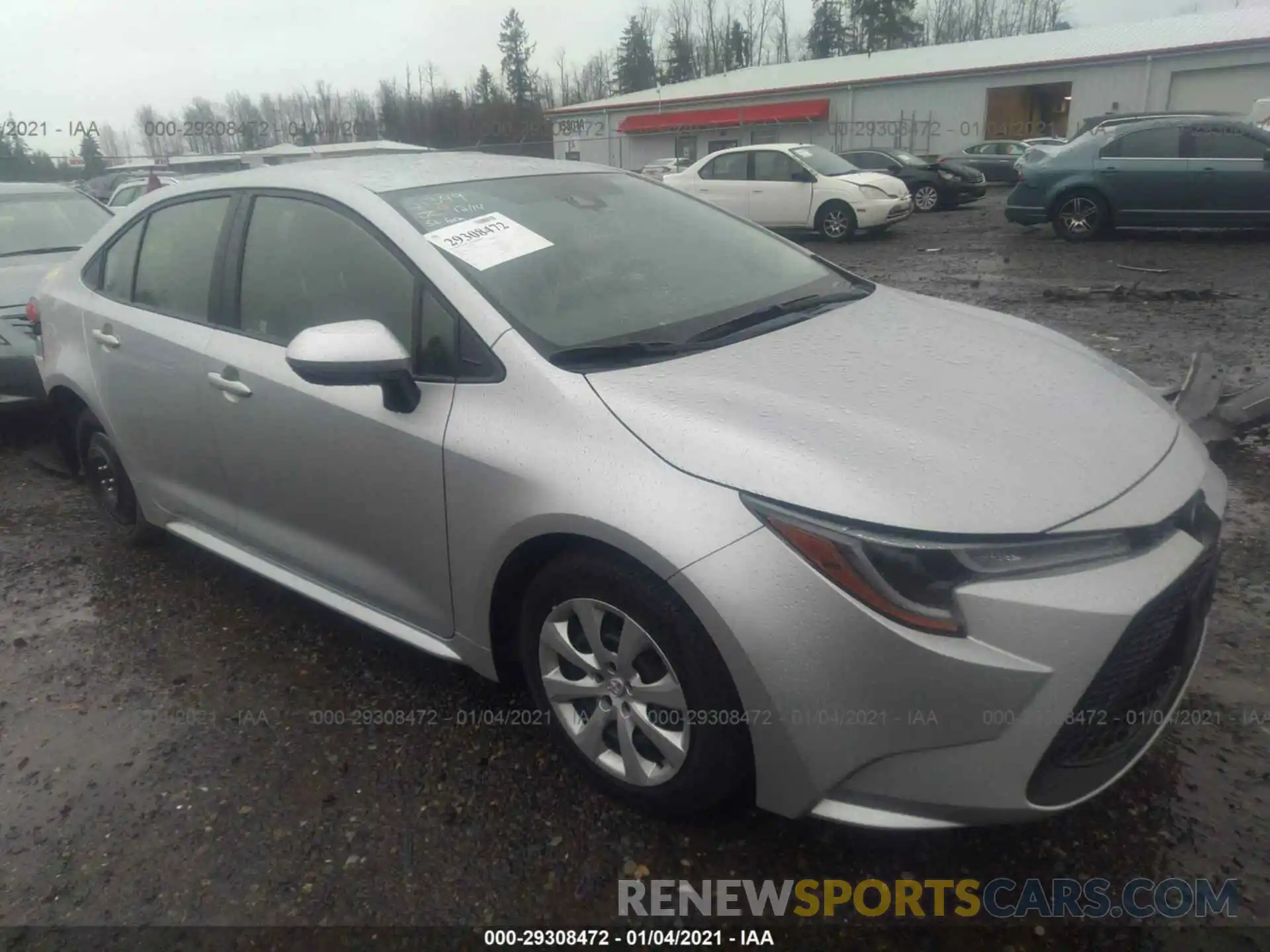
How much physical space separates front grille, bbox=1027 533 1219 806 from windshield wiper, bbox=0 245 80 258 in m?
6.97

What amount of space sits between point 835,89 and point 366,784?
1425 inches

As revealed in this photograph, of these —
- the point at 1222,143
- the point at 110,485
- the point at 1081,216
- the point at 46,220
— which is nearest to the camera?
the point at 110,485

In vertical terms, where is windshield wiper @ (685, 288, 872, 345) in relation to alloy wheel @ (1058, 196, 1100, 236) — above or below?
above

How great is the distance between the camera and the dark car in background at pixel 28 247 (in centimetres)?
545

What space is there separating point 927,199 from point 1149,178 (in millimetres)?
7616

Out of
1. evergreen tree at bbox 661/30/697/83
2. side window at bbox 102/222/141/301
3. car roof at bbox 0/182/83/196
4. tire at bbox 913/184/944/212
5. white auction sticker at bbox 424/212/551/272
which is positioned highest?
evergreen tree at bbox 661/30/697/83

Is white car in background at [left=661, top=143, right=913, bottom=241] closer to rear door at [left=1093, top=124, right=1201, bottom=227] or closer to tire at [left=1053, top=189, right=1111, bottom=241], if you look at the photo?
tire at [left=1053, top=189, right=1111, bottom=241]

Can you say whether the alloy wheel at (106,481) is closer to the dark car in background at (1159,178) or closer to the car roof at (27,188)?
the car roof at (27,188)

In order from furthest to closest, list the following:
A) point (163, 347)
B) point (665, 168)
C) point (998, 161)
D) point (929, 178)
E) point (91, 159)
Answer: point (91, 159), point (998, 161), point (665, 168), point (929, 178), point (163, 347)

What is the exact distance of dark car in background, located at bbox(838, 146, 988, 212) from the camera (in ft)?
61.8

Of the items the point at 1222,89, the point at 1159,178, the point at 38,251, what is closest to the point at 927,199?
the point at 1159,178

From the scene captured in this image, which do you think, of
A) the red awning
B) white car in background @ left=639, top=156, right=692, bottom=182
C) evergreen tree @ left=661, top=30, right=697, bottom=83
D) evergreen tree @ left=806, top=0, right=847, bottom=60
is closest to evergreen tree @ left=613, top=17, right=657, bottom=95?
evergreen tree @ left=661, top=30, right=697, bottom=83

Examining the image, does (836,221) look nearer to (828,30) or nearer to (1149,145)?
(1149,145)

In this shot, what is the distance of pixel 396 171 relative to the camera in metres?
3.12
